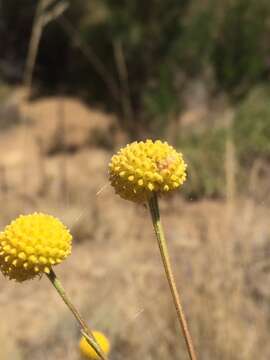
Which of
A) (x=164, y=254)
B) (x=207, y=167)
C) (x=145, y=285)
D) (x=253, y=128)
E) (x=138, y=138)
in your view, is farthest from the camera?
(x=138, y=138)

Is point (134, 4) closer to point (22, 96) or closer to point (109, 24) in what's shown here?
point (109, 24)

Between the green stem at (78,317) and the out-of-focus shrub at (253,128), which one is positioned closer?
the green stem at (78,317)

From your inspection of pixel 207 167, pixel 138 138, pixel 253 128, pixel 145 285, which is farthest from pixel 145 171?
pixel 138 138

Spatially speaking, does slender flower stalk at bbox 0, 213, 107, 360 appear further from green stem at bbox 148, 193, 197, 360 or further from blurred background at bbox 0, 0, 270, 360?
blurred background at bbox 0, 0, 270, 360

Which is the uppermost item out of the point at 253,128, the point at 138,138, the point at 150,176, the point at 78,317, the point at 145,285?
the point at 138,138

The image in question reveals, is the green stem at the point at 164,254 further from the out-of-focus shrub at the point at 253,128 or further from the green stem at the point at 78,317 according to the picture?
the out-of-focus shrub at the point at 253,128

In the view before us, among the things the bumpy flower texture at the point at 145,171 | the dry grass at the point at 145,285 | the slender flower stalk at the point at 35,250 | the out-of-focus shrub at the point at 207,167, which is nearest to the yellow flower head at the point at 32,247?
the slender flower stalk at the point at 35,250

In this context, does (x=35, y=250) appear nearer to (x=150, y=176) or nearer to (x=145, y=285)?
(x=150, y=176)
